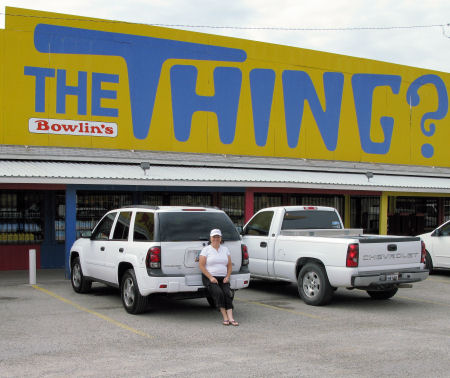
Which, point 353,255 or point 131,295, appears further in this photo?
point 353,255

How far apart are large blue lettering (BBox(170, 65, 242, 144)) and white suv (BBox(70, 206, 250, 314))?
29.6ft

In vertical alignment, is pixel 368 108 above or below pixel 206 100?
above

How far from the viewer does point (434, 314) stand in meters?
10.3

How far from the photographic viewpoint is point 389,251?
10.8 meters

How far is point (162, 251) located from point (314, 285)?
325 cm

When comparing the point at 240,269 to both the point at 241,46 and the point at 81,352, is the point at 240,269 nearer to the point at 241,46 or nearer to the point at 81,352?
the point at 81,352

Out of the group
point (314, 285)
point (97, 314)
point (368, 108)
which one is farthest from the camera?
point (368, 108)

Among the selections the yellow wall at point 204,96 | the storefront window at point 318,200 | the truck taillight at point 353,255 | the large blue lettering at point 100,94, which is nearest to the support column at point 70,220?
the yellow wall at point 204,96

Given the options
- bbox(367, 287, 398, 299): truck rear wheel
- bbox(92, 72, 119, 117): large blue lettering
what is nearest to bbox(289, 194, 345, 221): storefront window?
bbox(92, 72, 119, 117): large blue lettering

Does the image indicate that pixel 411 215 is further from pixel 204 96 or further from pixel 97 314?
pixel 97 314

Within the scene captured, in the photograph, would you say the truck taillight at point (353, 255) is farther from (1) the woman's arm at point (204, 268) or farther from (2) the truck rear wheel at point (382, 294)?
(1) the woman's arm at point (204, 268)

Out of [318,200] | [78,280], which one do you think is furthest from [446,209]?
[78,280]

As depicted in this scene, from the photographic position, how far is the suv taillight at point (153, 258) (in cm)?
948

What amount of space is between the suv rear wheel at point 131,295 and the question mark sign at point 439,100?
17.8 m
